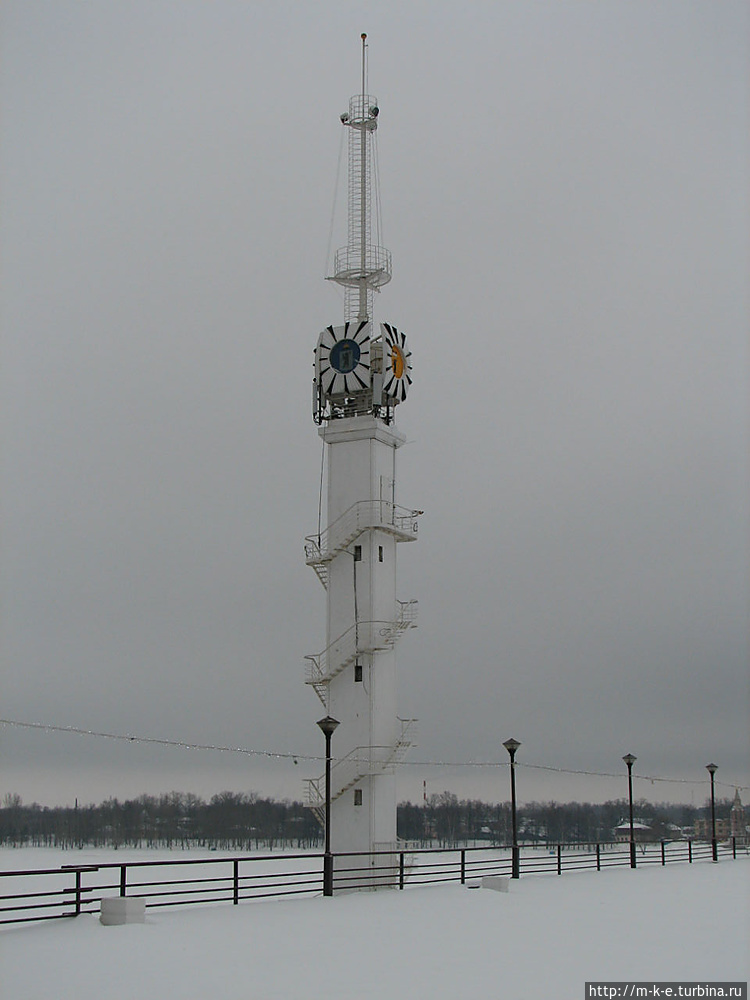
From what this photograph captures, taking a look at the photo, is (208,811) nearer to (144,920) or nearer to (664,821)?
(664,821)

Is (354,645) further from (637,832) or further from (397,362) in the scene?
(637,832)

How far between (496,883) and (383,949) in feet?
42.6

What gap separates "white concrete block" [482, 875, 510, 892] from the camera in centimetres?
3200

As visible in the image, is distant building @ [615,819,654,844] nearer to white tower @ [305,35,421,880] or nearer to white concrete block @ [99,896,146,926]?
white tower @ [305,35,421,880]

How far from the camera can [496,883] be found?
106 ft

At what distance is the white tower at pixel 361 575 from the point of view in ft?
164

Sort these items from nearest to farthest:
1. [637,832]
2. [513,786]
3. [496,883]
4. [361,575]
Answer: [496,883] → [513,786] → [361,575] → [637,832]

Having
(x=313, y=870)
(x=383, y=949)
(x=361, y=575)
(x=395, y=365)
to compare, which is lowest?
(x=313, y=870)

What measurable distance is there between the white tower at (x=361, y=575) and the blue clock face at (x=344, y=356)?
6 cm

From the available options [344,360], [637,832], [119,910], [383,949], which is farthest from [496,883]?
[637,832]

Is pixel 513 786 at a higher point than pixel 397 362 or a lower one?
lower

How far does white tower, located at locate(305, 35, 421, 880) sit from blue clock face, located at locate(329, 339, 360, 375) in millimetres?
56

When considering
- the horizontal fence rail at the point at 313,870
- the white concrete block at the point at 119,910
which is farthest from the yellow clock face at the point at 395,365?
the white concrete block at the point at 119,910

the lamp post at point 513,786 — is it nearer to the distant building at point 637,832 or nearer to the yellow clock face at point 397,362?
the yellow clock face at point 397,362
